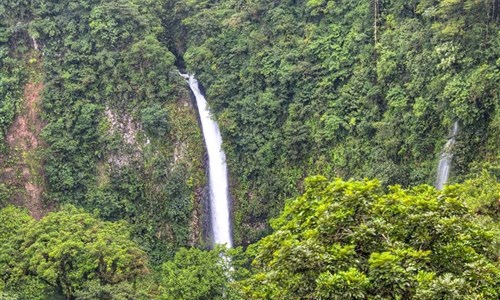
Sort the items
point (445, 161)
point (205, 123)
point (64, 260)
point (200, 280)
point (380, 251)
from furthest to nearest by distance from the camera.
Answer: point (205, 123)
point (445, 161)
point (64, 260)
point (200, 280)
point (380, 251)

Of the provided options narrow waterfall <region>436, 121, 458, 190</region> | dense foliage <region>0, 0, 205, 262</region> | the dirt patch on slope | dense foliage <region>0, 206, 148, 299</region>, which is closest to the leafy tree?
dense foliage <region>0, 206, 148, 299</region>

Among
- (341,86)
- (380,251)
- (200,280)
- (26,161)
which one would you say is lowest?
(200,280)

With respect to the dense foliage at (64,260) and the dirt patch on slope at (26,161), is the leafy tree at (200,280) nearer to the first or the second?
the dense foliage at (64,260)

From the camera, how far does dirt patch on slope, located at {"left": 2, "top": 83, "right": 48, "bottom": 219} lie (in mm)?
19281

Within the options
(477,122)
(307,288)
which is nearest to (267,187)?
(477,122)

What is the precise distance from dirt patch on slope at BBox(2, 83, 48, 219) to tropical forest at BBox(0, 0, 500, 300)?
0.05m

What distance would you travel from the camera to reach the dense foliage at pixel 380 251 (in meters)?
5.78

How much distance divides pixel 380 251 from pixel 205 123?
48.6 ft

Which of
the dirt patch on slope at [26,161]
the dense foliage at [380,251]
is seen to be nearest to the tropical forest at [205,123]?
the dirt patch on slope at [26,161]

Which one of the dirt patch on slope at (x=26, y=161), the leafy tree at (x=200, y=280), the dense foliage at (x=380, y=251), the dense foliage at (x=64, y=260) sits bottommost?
the leafy tree at (x=200, y=280)

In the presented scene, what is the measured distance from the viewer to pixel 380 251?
6.48 meters

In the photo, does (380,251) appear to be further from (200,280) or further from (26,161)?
(26,161)

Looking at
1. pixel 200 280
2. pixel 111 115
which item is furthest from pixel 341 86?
pixel 111 115

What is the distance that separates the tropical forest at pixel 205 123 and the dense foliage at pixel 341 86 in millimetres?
59
